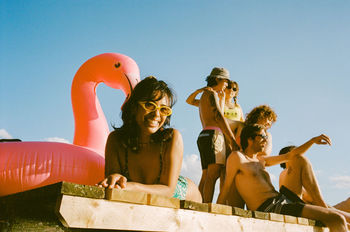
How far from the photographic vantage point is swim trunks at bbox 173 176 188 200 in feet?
10.1

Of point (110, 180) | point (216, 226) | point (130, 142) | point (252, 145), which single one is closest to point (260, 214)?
point (216, 226)

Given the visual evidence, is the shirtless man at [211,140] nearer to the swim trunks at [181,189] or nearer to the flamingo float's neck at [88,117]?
the swim trunks at [181,189]

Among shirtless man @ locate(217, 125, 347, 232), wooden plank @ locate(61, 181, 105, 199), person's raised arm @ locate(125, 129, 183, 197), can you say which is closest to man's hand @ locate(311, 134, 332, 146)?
shirtless man @ locate(217, 125, 347, 232)

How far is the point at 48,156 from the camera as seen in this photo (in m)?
2.99

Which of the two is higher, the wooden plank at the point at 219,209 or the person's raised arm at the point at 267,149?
the person's raised arm at the point at 267,149

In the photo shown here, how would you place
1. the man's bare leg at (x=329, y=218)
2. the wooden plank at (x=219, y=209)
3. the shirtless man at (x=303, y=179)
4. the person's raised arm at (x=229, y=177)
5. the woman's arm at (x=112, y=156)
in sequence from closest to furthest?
the wooden plank at (x=219, y=209)
the woman's arm at (x=112, y=156)
the man's bare leg at (x=329, y=218)
the person's raised arm at (x=229, y=177)
the shirtless man at (x=303, y=179)

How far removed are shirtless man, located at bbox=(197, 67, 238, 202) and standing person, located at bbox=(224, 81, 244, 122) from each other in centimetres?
54

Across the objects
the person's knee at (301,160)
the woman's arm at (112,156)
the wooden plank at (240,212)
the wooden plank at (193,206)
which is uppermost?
the person's knee at (301,160)

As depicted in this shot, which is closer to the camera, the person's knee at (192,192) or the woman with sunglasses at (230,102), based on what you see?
the person's knee at (192,192)

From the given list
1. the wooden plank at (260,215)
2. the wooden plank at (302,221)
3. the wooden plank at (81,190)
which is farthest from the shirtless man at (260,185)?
the wooden plank at (81,190)

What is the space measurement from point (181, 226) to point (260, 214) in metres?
0.98

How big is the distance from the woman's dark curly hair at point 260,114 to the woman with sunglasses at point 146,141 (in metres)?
2.57

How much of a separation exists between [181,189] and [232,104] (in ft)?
9.12

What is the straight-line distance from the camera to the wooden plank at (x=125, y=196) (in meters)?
1.72
